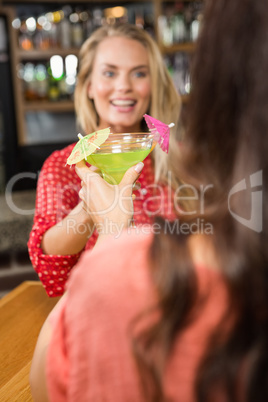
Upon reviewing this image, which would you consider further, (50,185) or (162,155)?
(162,155)

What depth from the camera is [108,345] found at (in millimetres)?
625

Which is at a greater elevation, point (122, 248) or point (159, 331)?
point (122, 248)

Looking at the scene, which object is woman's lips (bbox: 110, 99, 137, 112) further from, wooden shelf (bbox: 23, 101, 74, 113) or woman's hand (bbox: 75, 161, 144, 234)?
wooden shelf (bbox: 23, 101, 74, 113)

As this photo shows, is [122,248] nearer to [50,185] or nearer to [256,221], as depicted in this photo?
[256,221]

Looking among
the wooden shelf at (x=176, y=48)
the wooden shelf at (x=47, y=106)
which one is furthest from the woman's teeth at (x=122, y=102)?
the wooden shelf at (x=176, y=48)

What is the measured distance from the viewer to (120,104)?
1.93m

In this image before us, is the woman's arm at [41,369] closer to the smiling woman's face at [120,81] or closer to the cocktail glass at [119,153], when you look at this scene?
the cocktail glass at [119,153]

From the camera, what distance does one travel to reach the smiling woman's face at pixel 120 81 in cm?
194

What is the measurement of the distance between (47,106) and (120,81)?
2.69 meters

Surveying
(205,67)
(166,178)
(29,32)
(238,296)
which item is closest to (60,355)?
(238,296)

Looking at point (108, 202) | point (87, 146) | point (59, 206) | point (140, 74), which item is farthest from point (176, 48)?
point (108, 202)

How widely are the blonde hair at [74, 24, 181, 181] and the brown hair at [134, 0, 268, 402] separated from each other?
52.2 inches

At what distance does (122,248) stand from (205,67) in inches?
10.1

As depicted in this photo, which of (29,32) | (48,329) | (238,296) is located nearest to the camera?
(238,296)
